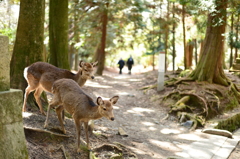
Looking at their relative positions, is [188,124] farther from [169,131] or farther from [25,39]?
[25,39]

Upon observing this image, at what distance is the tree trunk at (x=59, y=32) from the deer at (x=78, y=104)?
3.85 meters

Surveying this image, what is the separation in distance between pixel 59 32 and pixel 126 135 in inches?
175

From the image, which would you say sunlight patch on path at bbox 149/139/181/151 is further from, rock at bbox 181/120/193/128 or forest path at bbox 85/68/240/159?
rock at bbox 181/120/193/128

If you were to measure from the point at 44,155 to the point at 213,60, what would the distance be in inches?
423

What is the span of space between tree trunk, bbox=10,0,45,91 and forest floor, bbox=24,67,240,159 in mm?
1065

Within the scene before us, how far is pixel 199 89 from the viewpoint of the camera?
12914 millimetres

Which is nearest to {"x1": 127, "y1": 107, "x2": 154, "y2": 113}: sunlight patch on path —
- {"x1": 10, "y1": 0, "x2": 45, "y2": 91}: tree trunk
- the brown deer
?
the brown deer

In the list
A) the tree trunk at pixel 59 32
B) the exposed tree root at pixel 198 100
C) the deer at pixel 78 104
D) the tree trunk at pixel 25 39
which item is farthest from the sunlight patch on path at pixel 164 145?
the tree trunk at pixel 59 32

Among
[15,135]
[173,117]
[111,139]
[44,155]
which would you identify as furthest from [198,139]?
[15,135]

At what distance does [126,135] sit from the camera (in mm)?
7938

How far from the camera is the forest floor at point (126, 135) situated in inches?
213

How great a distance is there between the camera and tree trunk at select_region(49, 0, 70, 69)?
992 centimetres

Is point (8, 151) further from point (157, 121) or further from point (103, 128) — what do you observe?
point (157, 121)

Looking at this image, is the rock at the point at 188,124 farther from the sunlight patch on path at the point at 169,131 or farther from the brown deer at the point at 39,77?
the brown deer at the point at 39,77
